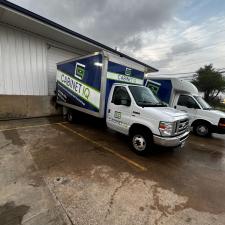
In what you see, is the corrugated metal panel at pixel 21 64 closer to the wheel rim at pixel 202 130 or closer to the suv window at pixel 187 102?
the suv window at pixel 187 102

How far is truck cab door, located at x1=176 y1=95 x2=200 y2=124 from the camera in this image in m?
7.84

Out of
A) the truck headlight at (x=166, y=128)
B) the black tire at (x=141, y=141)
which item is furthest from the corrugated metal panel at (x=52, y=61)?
the truck headlight at (x=166, y=128)

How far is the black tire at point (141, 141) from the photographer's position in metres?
4.43

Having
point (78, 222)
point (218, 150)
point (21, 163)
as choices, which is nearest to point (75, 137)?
point (21, 163)

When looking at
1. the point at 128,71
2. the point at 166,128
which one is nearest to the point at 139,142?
the point at 166,128

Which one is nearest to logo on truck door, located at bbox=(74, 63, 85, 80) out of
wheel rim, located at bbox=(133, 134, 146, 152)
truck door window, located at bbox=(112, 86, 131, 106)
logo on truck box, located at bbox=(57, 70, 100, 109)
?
logo on truck box, located at bbox=(57, 70, 100, 109)

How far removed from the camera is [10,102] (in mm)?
7918

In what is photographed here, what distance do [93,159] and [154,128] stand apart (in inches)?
76.4

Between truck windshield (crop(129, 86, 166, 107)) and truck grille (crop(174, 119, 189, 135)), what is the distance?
0.88 meters

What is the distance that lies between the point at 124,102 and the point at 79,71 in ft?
9.16

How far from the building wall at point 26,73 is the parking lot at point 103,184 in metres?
3.04

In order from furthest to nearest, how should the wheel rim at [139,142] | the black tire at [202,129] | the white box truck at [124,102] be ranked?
the black tire at [202,129] < the wheel rim at [139,142] < the white box truck at [124,102]

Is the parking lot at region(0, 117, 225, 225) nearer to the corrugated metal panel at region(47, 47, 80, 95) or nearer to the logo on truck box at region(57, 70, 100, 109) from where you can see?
the logo on truck box at region(57, 70, 100, 109)

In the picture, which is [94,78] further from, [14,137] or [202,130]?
[202,130]
